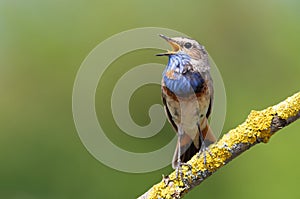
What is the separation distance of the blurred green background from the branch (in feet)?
9.63

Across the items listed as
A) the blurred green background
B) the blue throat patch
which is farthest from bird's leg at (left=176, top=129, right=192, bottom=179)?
the blurred green background

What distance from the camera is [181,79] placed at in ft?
11.3

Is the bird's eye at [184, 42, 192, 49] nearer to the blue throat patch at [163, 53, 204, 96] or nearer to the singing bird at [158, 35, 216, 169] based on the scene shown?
the singing bird at [158, 35, 216, 169]

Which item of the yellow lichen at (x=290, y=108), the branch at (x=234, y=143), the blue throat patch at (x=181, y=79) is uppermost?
the blue throat patch at (x=181, y=79)

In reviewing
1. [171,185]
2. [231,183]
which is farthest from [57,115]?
[171,185]

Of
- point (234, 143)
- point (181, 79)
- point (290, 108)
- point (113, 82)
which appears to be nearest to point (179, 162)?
point (234, 143)

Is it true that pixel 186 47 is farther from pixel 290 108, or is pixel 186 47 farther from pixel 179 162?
pixel 290 108

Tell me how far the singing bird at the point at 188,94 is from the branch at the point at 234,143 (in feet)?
1.41

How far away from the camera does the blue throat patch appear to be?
3.46m

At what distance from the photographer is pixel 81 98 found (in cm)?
591

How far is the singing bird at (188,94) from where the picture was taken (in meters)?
3.48

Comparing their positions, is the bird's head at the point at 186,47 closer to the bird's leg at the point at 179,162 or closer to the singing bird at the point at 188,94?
the singing bird at the point at 188,94

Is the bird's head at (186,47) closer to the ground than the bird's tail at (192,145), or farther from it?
farther from it

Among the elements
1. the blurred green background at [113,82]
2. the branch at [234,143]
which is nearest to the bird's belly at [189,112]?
the branch at [234,143]
